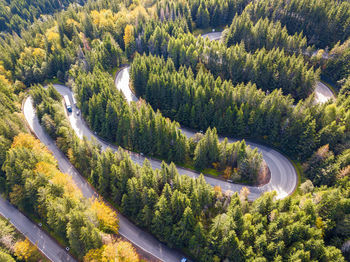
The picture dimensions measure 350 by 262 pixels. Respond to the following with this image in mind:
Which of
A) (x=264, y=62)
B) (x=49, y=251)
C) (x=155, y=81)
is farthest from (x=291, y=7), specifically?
(x=49, y=251)

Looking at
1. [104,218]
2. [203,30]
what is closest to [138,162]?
[104,218]

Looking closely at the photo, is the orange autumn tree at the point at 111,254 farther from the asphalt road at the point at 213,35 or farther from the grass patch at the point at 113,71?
the asphalt road at the point at 213,35

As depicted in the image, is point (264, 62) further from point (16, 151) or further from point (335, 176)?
point (16, 151)

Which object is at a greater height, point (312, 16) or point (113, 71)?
point (312, 16)

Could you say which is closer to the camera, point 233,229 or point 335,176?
point 233,229

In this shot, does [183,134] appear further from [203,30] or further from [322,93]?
[203,30]
